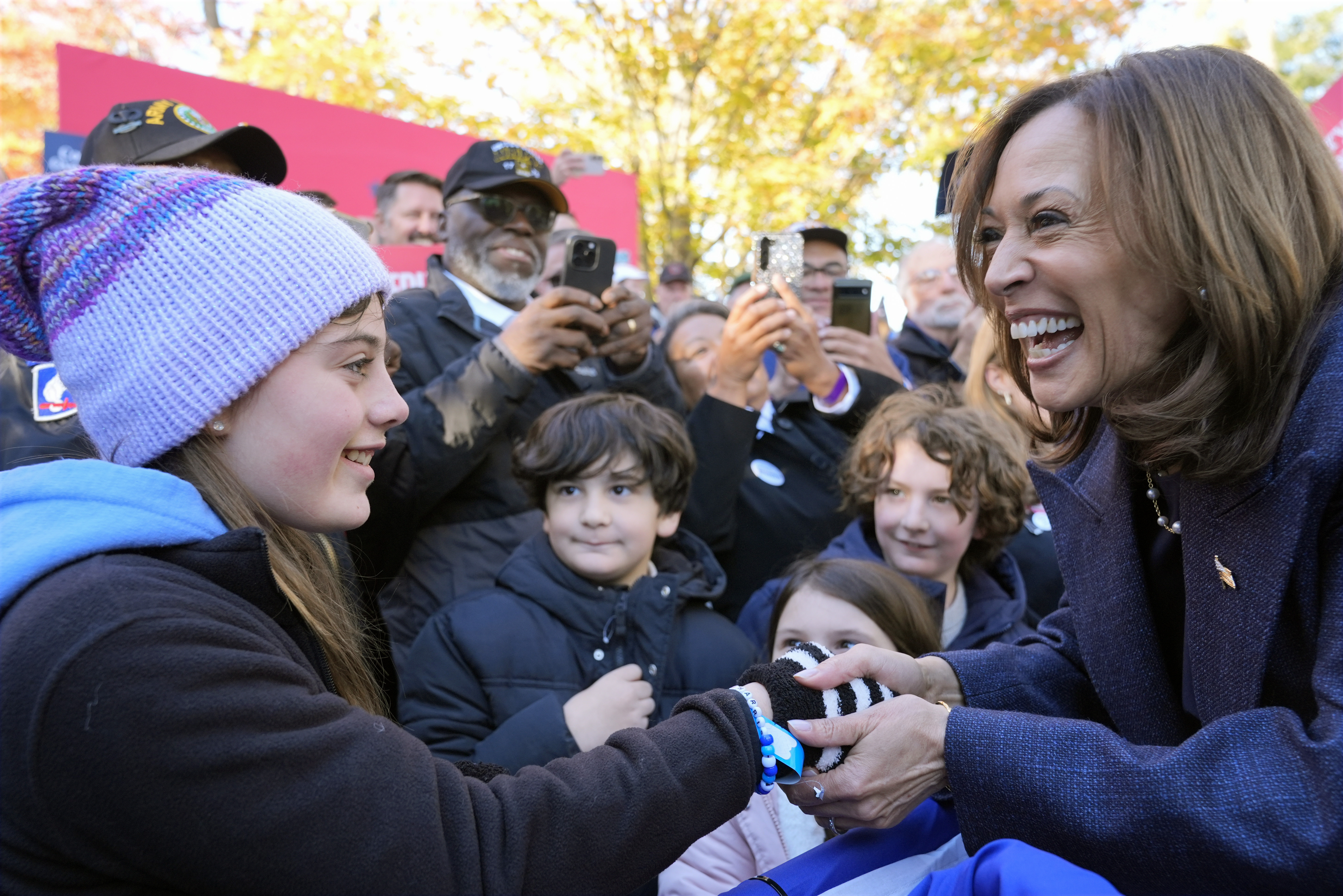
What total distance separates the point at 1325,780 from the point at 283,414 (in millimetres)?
1630

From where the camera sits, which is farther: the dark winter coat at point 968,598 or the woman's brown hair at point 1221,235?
the dark winter coat at point 968,598

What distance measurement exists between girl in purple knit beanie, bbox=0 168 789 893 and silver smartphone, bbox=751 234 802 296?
2.39 m

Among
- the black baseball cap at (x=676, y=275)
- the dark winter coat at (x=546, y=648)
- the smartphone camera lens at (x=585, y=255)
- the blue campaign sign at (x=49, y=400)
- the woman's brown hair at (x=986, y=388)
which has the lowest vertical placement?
the dark winter coat at (x=546, y=648)

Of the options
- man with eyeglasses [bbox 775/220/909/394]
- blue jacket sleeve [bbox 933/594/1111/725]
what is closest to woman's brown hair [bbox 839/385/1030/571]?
blue jacket sleeve [bbox 933/594/1111/725]

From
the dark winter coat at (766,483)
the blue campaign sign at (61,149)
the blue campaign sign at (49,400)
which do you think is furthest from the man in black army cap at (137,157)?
the blue campaign sign at (61,149)

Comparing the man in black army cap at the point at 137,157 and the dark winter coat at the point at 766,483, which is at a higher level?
the man in black army cap at the point at 137,157

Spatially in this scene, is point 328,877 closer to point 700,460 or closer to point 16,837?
point 16,837

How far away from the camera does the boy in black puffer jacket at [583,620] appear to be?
8.30ft

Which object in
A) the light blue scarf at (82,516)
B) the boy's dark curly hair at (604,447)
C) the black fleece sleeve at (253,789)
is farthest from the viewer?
the boy's dark curly hair at (604,447)

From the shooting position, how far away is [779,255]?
4.05m

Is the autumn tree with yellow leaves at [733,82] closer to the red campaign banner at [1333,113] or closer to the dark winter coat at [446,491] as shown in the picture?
the red campaign banner at [1333,113]

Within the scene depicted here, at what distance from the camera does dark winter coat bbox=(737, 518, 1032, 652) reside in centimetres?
311

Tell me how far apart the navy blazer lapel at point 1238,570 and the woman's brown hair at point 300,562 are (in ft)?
4.84

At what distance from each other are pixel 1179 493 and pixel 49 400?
2.64m
